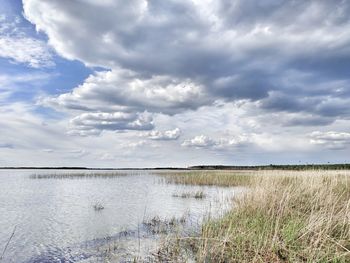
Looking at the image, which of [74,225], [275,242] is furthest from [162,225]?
[275,242]

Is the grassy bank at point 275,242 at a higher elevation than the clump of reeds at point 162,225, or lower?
higher

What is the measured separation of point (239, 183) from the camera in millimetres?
30484

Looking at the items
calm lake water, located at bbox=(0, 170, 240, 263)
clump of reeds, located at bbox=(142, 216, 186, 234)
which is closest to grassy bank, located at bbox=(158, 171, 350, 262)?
calm lake water, located at bbox=(0, 170, 240, 263)

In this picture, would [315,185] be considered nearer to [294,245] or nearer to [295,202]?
[295,202]

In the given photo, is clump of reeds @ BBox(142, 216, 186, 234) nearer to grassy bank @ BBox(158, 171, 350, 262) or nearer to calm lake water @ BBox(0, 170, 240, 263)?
calm lake water @ BBox(0, 170, 240, 263)

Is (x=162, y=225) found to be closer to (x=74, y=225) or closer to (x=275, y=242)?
(x=74, y=225)

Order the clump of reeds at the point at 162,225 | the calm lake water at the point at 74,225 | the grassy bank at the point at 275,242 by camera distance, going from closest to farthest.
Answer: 1. the grassy bank at the point at 275,242
2. the calm lake water at the point at 74,225
3. the clump of reeds at the point at 162,225

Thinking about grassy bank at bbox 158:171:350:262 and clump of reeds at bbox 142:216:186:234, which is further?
clump of reeds at bbox 142:216:186:234

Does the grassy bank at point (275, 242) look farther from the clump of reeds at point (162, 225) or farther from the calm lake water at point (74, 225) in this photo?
the clump of reeds at point (162, 225)

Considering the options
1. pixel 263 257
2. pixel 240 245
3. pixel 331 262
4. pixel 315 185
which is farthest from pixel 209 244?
pixel 315 185

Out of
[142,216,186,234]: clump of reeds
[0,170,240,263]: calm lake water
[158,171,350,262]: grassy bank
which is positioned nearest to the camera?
[158,171,350,262]: grassy bank

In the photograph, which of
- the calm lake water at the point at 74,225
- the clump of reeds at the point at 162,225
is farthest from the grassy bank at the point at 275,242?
the clump of reeds at the point at 162,225

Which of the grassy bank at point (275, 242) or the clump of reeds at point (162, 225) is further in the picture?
the clump of reeds at point (162, 225)

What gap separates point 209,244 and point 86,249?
Result: 353 cm
